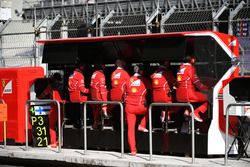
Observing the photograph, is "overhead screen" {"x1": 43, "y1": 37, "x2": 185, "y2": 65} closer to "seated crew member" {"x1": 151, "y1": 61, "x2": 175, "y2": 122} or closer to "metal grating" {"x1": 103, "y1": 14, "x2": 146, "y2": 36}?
"seated crew member" {"x1": 151, "y1": 61, "x2": 175, "y2": 122}

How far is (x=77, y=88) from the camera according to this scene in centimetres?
1045

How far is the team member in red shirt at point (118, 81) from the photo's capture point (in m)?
9.95

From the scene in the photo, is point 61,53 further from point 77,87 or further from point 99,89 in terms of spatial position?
point 99,89

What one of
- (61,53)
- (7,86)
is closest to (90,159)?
(61,53)

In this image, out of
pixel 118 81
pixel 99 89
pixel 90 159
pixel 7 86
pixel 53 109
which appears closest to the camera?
pixel 90 159

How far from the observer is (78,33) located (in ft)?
68.6

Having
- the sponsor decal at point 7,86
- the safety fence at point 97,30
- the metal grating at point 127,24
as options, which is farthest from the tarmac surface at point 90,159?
the metal grating at point 127,24

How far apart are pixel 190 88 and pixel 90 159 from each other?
2022 millimetres

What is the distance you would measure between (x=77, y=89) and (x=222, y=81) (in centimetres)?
279

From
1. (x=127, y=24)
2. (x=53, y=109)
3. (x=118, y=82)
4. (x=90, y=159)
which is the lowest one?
(x=90, y=159)

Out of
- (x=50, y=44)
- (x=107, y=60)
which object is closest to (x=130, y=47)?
(x=107, y=60)

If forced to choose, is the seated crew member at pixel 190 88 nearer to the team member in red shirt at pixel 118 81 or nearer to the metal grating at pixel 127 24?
the team member in red shirt at pixel 118 81

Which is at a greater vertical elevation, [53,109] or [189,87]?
[189,87]

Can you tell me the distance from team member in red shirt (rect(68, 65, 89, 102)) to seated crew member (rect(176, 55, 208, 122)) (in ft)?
6.81
